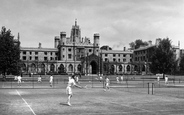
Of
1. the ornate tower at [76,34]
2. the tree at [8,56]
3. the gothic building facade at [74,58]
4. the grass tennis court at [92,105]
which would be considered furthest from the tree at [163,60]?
the ornate tower at [76,34]

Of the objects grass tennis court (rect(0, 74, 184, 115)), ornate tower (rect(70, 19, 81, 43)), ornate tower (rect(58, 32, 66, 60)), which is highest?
ornate tower (rect(70, 19, 81, 43))

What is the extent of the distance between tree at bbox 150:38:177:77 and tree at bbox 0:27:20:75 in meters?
37.4

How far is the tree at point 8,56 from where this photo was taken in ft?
176

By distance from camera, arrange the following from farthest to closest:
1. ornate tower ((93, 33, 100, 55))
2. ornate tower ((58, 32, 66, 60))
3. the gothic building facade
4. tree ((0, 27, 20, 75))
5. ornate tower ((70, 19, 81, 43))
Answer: ornate tower ((70, 19, 81, 43))
ornate tower ((93, 33, 100, 55))
ornate tower ((58, 32, 66, 60))
the gothic building facade
tree ((0, 27, 20, 75))

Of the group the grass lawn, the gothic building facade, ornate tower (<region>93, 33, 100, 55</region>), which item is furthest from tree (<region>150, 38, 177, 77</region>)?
the grass lawn

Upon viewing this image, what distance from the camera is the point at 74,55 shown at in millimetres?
118375

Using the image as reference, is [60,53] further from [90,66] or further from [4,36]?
[4,36]

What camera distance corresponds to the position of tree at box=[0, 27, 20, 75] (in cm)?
5359

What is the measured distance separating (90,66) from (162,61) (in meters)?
44.1

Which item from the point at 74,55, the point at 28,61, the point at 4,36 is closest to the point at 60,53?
the point at 74,55

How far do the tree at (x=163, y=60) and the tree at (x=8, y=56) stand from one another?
37427 mm

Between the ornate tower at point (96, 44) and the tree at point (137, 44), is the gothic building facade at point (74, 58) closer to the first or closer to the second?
the ornate tower at point (96, 44)

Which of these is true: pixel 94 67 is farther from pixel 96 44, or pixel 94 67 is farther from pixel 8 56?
pixel 8 56

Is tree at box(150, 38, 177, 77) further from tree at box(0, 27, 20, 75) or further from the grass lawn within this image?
the grass lawn
